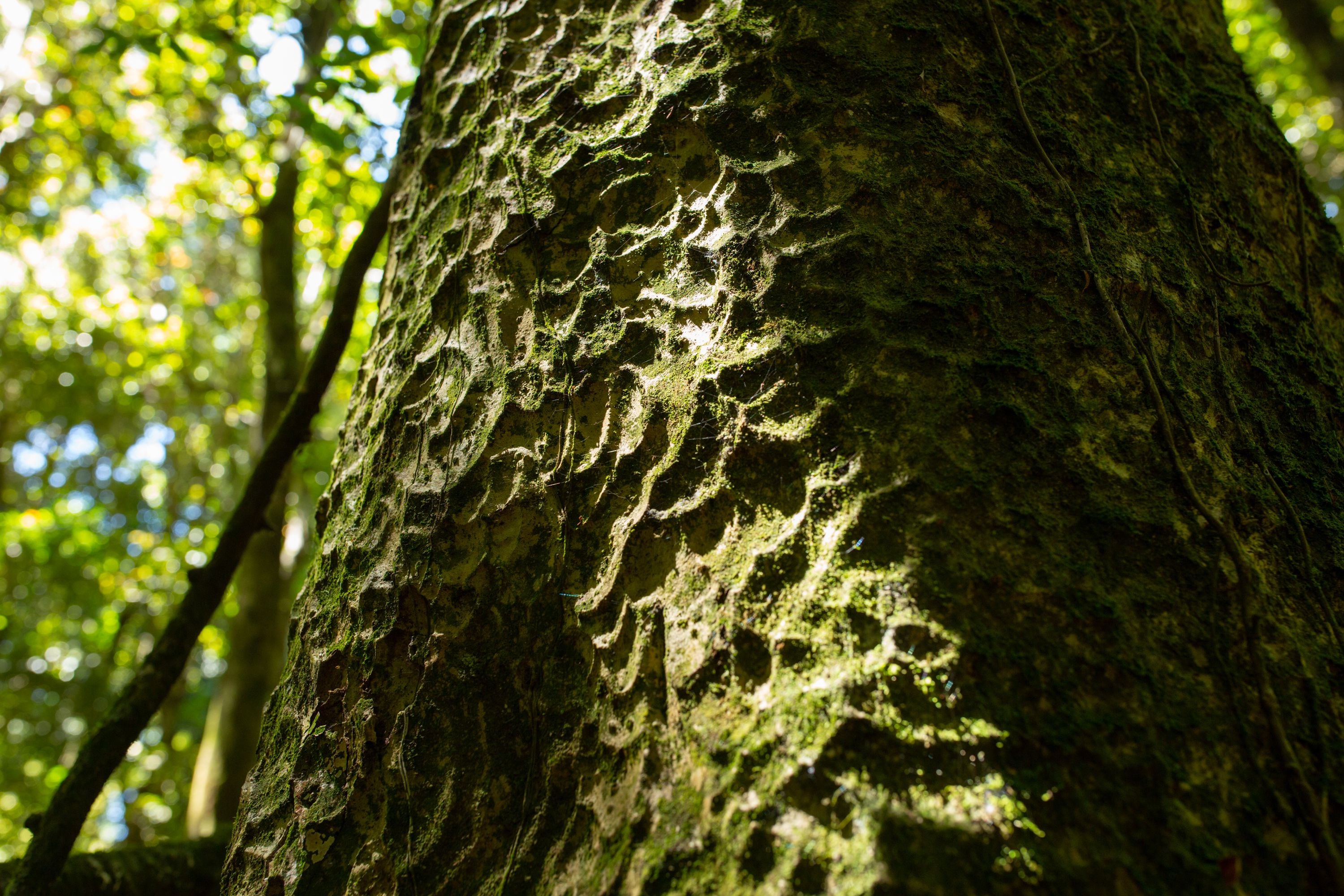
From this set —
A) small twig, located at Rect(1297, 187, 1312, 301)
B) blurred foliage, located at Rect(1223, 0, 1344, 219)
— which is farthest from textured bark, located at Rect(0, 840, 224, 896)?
blurred foliage, located at Rect(1223, 0, 1344, 219)

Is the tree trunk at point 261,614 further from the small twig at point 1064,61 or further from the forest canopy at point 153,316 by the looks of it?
the small twig at point 1064,61

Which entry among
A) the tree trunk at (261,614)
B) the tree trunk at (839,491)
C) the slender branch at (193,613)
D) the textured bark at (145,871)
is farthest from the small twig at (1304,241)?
the tree trunk at (261,614)

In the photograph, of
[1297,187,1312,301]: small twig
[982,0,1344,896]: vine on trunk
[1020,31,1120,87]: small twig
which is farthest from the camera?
[1297,187,1312,301]: small twig

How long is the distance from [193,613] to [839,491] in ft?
7.17

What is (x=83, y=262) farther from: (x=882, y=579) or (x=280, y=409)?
(x=882, y=579)

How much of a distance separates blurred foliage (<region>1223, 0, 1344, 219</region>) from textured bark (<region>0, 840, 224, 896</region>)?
10.1 meters

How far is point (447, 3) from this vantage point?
187 cm

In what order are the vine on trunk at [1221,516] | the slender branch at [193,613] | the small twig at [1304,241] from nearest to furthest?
the vine on trunk at [1221,516], the small twig at [1304,241], the slender branch at [193,613]

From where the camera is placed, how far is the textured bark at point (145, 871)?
2049mm

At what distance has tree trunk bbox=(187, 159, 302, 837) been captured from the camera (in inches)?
197

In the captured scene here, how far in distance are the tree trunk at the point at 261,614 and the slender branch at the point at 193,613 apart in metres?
2.39

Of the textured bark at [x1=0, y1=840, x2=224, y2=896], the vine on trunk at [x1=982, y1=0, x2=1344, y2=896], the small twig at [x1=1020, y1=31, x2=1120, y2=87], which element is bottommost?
the textured bark at [x1=0, y1=840, x2=224, y2=896]

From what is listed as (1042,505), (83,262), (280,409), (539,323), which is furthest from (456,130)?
(83,262)

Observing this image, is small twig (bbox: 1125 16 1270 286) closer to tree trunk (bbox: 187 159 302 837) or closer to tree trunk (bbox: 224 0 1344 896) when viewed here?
tree trunk (bbox: 224 0 1344 896)
